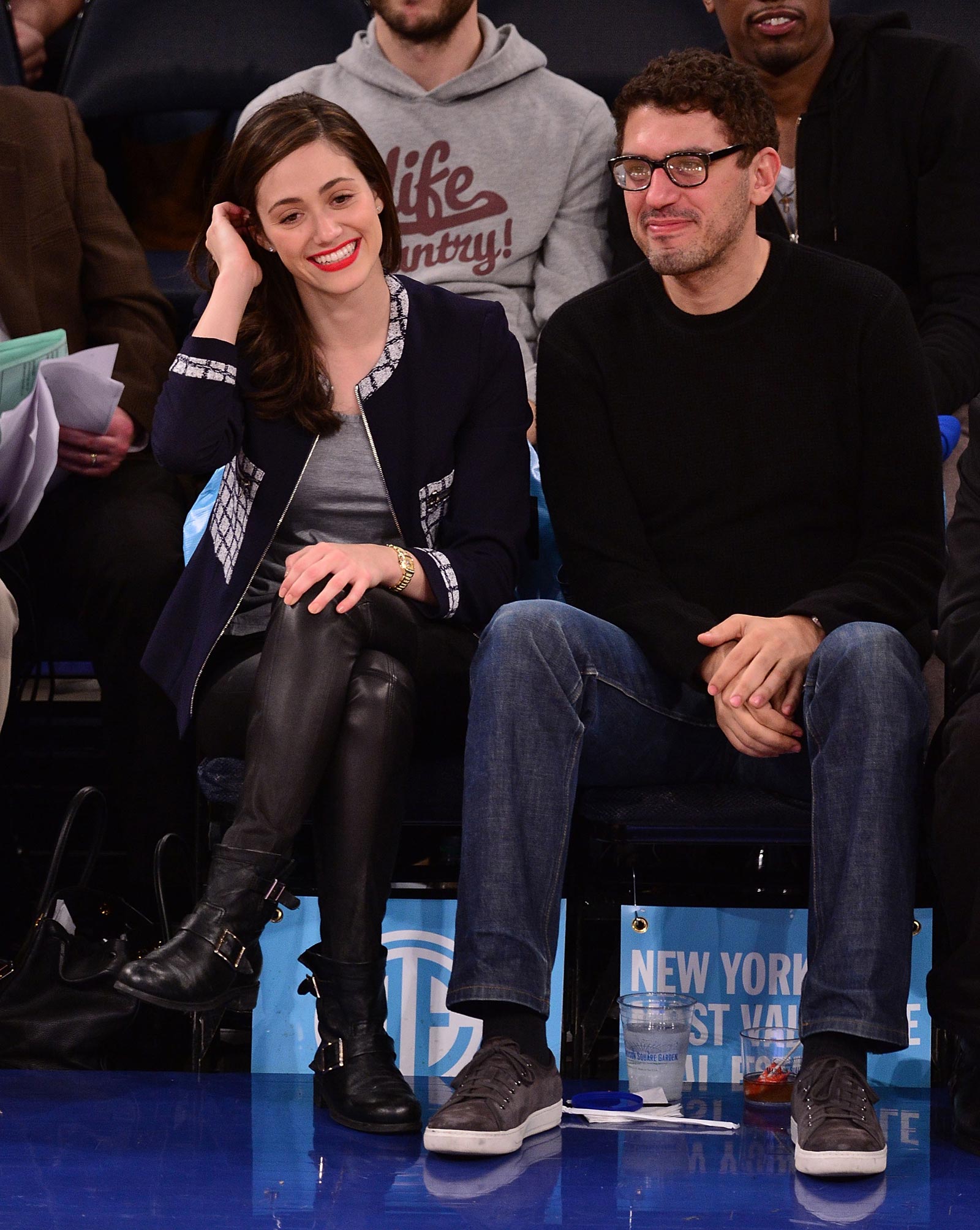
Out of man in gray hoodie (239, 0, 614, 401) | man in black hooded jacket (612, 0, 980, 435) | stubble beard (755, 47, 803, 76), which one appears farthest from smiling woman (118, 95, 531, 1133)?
stubble beard (755, 47, 803, 76)

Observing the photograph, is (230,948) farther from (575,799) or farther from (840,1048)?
(840,1048)

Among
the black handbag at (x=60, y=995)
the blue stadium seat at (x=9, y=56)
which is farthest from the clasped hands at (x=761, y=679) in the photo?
the blue stadium seat at (x=9, y=56)

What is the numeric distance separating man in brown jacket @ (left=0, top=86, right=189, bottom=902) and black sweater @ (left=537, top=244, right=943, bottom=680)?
0.60 m

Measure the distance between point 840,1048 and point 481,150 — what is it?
1.70m

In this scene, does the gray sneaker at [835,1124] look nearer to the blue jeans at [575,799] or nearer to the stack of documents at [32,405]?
the blue jeans at [575,799]

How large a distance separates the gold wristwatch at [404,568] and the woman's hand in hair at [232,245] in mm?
421

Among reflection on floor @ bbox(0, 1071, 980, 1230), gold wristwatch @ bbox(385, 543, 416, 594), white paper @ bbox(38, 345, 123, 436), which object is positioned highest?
white paper @ bbox(38, 345, 123, 436)

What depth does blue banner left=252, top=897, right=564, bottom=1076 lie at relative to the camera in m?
1.92

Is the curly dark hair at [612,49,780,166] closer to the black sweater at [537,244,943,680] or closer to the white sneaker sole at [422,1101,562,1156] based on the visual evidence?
the black sweater at [537,244,943,680]

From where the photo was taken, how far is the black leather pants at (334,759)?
5.44 ft

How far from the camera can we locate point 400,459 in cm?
196

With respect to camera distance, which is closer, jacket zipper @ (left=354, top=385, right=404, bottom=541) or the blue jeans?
the blue jeans

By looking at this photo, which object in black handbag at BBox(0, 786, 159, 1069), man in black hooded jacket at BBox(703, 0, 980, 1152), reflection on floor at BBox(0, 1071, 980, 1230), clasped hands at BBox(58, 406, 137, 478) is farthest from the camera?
man in black hooded jacket at BBox(703, 0, 980, 1152)

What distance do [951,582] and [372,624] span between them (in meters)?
0.68
